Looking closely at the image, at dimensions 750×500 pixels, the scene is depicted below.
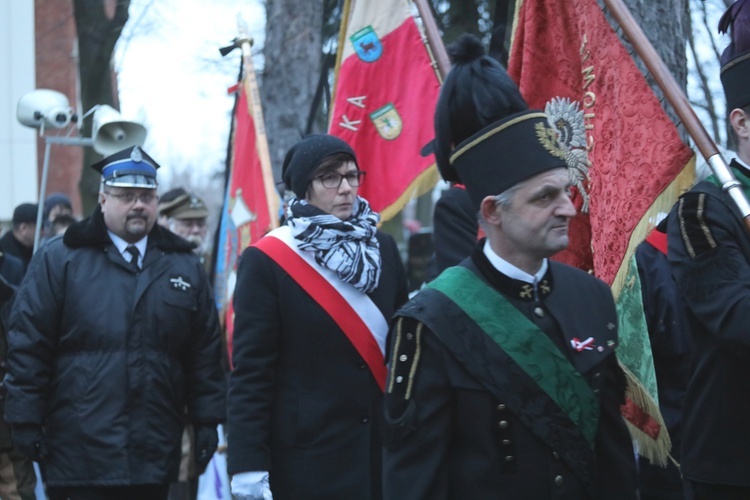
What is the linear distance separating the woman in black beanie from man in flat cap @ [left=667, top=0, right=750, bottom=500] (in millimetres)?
1613

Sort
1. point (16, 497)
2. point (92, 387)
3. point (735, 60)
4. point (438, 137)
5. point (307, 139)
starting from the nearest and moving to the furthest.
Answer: point (438, 137), point (735, 60), point (307, 139), point (92, 387), point (16, 497)

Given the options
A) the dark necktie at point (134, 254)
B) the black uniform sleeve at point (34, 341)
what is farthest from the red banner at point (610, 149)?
the black uniform sleeve at point (34, 341)

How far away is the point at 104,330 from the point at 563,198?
3.13 metres

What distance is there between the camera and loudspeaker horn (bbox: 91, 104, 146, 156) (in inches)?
322

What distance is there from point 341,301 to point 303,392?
0.42 meters

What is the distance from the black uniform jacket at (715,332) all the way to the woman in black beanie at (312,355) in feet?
5.38

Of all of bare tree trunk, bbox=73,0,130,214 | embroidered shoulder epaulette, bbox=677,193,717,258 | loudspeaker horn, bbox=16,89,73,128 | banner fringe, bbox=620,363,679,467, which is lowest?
banner fringe, bbox=620,363,679,467

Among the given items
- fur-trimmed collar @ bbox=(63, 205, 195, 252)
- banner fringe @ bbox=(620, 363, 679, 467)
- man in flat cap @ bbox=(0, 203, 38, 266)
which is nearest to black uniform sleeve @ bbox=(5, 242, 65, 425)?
fur-trimmed collar @ bbox=(63, 205, 195, 252)

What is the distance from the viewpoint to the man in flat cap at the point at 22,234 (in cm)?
969

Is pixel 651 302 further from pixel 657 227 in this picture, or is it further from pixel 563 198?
pixel 563 198

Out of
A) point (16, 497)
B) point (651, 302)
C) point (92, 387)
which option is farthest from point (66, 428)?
point (651, 302)

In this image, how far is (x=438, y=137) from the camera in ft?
11.5

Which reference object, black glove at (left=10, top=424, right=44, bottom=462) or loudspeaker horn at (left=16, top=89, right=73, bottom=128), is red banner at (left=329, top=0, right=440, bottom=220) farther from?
loudspeaker horn at (left=16, top=89, right=73, bottom=128)

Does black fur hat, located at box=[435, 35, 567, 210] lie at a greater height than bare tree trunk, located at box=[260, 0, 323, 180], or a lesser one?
lesser
